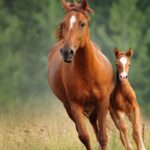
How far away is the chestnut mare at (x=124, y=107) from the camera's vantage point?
12.1 metres

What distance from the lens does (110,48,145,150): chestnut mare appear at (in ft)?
39.8

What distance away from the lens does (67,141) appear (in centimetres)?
1341

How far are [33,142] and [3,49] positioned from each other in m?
33.1

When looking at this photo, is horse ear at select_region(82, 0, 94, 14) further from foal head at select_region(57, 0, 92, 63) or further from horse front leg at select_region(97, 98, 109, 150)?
horse front leg at select_region(97, 98, 109, 150)

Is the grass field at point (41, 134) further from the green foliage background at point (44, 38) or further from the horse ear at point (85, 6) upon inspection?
the green foliage background at point (44, 38)

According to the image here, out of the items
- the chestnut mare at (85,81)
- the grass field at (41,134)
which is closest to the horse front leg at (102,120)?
the chestnut mare at (85,81)

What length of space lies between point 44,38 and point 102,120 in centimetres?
3697

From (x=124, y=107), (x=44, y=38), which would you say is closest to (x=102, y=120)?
(x=124, y=107)

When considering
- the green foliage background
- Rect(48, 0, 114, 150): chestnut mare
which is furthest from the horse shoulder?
the green foliage background

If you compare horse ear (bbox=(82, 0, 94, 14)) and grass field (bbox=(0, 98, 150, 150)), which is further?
grass field (bbox=(0, 98, 150, 150))

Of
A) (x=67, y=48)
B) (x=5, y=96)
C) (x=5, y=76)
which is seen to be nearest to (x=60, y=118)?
(x=67, y=48)

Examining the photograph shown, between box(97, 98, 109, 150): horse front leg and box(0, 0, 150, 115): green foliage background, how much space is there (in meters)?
29.3

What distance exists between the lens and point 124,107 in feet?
40.4

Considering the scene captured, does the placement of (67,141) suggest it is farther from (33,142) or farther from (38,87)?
(38,87)
